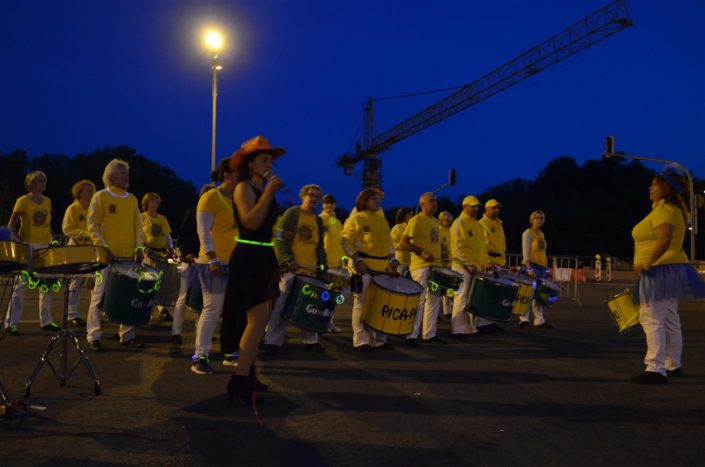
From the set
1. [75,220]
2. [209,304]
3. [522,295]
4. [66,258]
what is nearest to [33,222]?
[75,220]

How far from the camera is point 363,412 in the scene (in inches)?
218

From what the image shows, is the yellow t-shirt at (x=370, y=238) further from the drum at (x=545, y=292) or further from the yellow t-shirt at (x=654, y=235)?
the drum at (x=545, y=292)

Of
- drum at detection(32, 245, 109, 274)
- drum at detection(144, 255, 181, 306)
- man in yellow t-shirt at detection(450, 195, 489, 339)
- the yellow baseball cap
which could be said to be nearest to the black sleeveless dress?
drum at detection(32, 245, 109, 274)

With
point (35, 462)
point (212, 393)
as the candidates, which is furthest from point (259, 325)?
point (35, 462)

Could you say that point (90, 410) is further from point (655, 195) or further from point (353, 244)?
point (655, 195)

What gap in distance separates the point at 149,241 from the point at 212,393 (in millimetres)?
5723

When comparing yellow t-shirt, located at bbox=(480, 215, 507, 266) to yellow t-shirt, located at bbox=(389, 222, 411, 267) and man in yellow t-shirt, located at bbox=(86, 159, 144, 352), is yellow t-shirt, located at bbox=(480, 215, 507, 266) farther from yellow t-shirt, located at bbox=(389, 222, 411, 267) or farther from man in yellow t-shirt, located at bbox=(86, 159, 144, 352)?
man in yellow t-shirt, located at bbox=(86, 159, 144, 352)

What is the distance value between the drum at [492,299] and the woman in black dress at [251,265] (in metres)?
4.90

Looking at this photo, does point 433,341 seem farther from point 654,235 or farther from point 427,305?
point 654,235

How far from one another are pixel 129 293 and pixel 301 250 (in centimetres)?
231

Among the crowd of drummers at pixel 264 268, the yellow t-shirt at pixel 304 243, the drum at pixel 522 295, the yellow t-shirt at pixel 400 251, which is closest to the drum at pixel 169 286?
the crowd of drummers at pixel 264 268

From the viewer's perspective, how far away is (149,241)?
11352 mm

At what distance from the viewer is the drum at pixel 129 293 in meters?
7.41

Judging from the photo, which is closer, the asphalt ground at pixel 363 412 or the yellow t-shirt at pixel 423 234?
the asphalt ground at pixel 363 412
